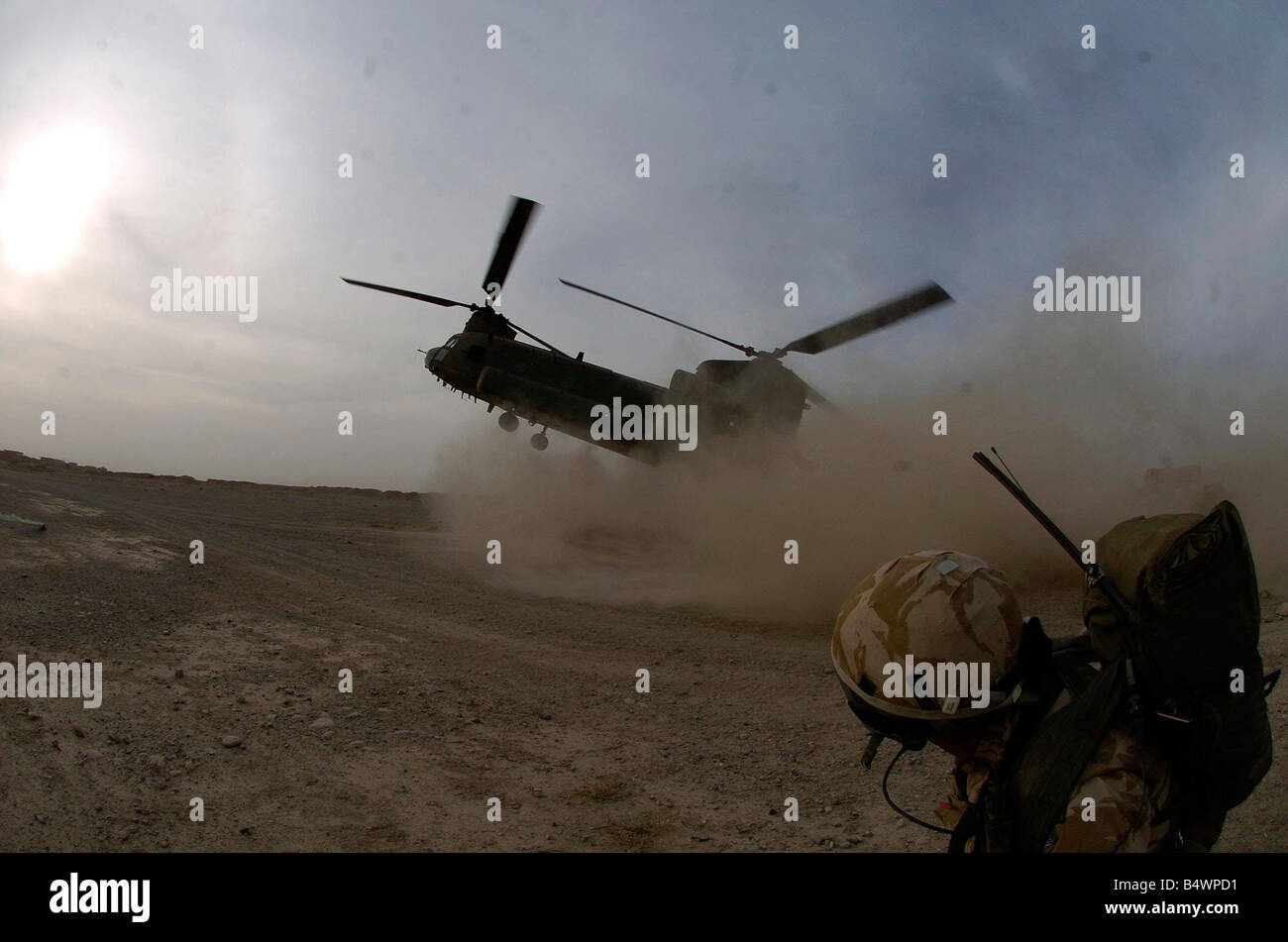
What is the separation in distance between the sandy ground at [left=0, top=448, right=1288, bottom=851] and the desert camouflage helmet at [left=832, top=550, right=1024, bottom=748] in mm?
2526

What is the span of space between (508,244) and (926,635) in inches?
516

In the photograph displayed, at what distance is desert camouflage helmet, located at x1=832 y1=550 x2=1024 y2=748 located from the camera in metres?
2.05

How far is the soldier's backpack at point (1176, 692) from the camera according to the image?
73.6 inches

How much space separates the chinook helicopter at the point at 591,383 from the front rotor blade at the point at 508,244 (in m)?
0.02

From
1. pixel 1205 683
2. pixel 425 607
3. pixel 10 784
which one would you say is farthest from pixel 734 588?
pixel 1205 683

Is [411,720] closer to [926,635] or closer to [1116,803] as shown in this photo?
[926,635]

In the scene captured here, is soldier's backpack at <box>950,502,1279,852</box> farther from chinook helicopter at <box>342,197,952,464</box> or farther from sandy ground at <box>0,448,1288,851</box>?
chinook helicopter at <box>342,197,952,464</box>

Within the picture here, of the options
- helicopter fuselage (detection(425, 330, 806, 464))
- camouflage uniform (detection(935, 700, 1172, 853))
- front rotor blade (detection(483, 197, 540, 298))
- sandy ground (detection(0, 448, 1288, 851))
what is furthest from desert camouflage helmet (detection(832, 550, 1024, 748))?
front rotor blade (detection(483, 197, 540, 298))

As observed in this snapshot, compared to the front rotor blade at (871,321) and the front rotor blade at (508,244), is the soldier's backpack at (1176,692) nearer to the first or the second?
the front rotor blade at (871,321)

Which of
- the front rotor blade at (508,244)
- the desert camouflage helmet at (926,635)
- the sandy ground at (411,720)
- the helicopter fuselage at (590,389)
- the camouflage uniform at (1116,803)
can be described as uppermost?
the front rotor blade at (508,244)

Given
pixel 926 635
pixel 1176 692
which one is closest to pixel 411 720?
pixel 926 635

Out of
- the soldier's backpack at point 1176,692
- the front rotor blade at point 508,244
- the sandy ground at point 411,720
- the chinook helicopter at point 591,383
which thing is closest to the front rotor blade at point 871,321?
the chinook helicopter at point 591,383

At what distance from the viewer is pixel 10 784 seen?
13.8 feet

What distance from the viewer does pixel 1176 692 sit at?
6.32 ft
